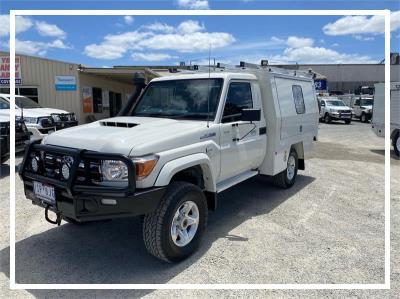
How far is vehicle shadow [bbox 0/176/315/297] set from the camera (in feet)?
11.7

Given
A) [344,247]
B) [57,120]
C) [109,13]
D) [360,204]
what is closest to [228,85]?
[109,13]

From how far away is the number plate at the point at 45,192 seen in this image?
3598mm

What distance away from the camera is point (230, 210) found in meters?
5.57

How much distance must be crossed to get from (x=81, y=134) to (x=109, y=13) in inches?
51.2

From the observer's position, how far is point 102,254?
4.08 m

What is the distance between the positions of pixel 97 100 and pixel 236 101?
1769 cm

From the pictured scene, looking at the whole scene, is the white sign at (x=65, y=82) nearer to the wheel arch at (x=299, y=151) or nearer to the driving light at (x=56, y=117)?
the driving light at (x=56, y=117)

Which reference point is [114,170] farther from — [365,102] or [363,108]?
[365,102]

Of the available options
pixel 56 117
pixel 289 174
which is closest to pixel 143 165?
pixel 289 174

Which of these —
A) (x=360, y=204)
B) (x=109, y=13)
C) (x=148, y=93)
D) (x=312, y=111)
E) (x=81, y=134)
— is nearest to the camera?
(x=109, y=13)

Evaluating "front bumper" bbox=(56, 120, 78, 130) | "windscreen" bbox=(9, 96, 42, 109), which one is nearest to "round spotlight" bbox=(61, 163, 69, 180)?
"front bumper" bbox=(56, 120, 78, 130)

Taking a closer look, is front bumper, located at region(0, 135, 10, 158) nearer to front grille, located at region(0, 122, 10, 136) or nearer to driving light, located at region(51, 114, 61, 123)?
front grille, located at region(0, 122, 10, 136)

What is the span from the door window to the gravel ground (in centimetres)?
151

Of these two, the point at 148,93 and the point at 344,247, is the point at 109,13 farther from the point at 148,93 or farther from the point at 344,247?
the point at 344,247
